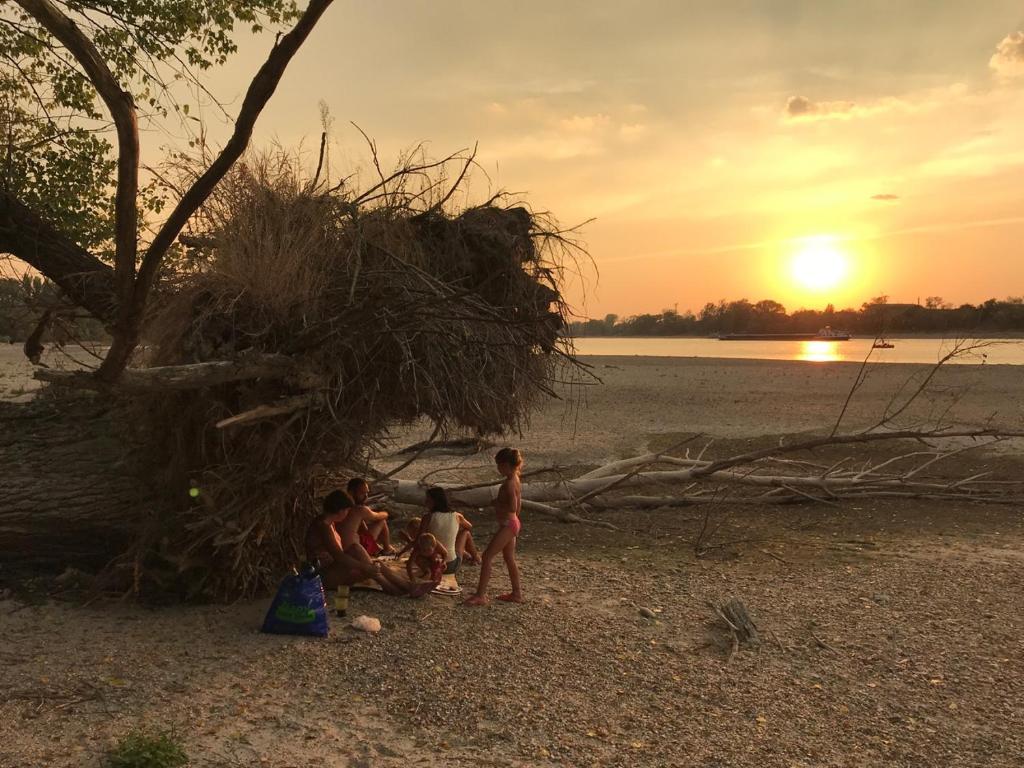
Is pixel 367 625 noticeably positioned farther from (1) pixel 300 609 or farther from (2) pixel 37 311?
(2) pixel 37 311

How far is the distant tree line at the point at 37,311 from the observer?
693 cm

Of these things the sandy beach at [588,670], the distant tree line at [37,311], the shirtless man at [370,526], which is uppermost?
the distant tree line at [37,311]

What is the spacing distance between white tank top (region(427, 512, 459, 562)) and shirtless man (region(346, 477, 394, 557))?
1.51 ft

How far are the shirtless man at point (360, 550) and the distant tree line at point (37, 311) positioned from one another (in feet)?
9.98

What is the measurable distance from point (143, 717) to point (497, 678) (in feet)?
6.38

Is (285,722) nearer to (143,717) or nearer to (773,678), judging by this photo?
(143,717)

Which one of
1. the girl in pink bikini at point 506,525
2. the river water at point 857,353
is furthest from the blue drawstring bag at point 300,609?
the river water at point 857,353

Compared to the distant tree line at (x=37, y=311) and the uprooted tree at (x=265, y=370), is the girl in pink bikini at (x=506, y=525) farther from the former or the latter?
the distant tree line at (x=37, y=311)

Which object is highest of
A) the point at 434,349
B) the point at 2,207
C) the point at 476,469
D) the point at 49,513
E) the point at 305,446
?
the point at 2,207

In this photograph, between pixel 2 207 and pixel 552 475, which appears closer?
pixel 2 207

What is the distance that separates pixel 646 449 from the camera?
15523 millimetres

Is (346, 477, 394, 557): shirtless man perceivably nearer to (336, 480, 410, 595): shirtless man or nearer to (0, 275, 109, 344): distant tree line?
(336, 480, 410, 595): shirtless man

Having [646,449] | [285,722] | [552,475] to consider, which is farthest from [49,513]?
[646,449]

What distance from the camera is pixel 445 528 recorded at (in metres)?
6.79
